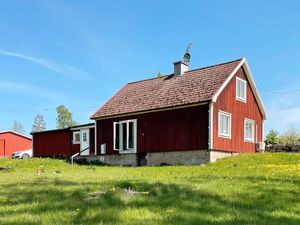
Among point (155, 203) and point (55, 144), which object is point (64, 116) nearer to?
point (55, 144)

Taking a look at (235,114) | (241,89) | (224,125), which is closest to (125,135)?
(224,125)

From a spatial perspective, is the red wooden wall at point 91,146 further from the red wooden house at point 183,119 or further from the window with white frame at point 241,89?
the window with white frame at point 241,89

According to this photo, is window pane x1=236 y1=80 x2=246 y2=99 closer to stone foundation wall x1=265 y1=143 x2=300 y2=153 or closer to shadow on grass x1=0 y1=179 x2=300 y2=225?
stone foundation wall x1=265 y1=143 x2=300 y2=153

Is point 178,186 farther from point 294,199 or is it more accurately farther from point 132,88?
point 132,88

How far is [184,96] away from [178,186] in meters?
15.4

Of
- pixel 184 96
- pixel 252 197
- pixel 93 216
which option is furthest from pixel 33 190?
pixel 184 96

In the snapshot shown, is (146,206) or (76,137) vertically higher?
(76,137)

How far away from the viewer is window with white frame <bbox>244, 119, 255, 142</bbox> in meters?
29.3

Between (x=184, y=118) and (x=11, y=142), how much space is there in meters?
35.0

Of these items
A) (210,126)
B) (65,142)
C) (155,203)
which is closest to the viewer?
(155,203)

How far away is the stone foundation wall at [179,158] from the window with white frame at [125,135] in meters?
1.61

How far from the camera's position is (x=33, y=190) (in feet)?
38.1

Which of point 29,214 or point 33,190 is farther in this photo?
point 33,190

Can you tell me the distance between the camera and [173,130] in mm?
26734
